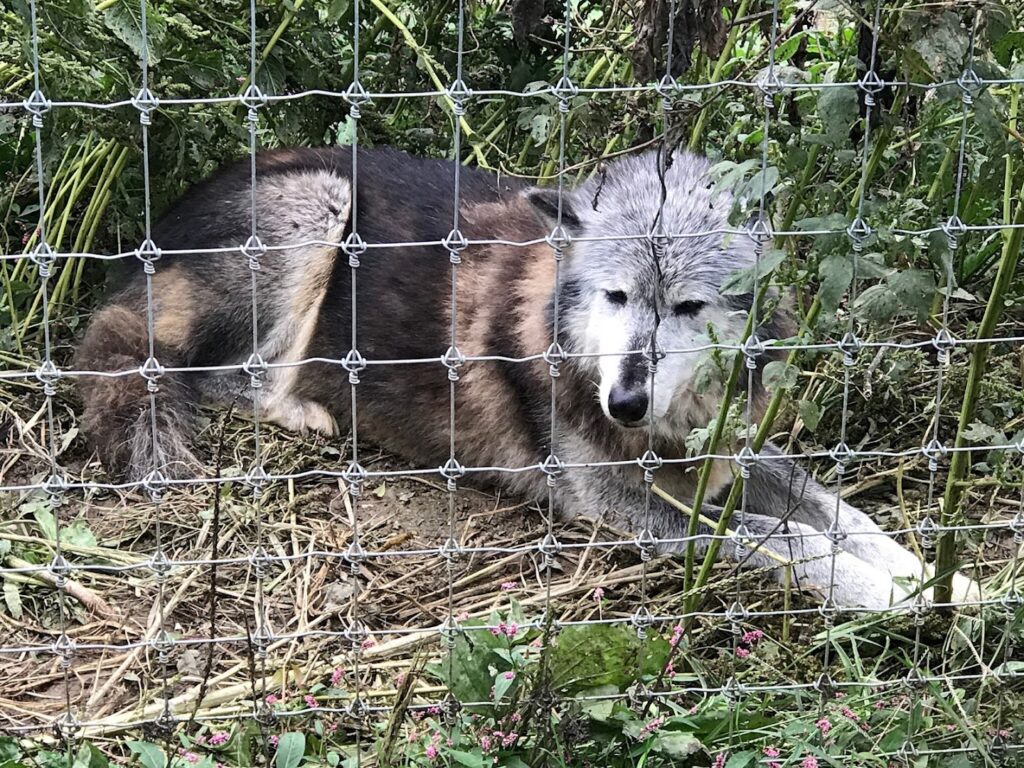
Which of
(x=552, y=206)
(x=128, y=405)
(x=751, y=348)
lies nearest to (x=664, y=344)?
(x=552, y=206)

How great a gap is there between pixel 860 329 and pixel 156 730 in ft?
9.15

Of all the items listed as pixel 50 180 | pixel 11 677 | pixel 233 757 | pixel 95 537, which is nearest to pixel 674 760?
pixel 233 757

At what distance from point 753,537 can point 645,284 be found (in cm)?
92

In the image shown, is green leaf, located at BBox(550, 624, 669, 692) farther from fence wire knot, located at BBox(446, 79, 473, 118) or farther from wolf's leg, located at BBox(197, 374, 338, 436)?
wolf's leg, located at BBox(197, 374, 338, 436)

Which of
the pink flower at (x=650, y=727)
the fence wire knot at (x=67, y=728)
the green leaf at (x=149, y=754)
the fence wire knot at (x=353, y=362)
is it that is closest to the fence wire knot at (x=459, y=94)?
the fence wire knot at (x=353, y=362)

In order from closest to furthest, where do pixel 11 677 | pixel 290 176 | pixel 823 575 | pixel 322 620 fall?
pixel 11 677, pixel 322 620, pixel 823 575, pixel 290 176

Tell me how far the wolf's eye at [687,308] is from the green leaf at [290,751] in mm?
1860

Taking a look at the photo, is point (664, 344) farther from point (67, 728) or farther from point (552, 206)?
point (67, 728)

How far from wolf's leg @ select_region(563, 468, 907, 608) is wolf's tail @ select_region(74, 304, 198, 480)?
4.68 ft

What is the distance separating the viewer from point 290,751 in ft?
9.78

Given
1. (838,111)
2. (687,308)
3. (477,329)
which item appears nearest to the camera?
(838,111)

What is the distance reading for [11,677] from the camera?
3416 mm

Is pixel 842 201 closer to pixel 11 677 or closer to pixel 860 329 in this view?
pixel 860 329

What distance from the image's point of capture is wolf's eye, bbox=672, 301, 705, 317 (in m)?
4.12
